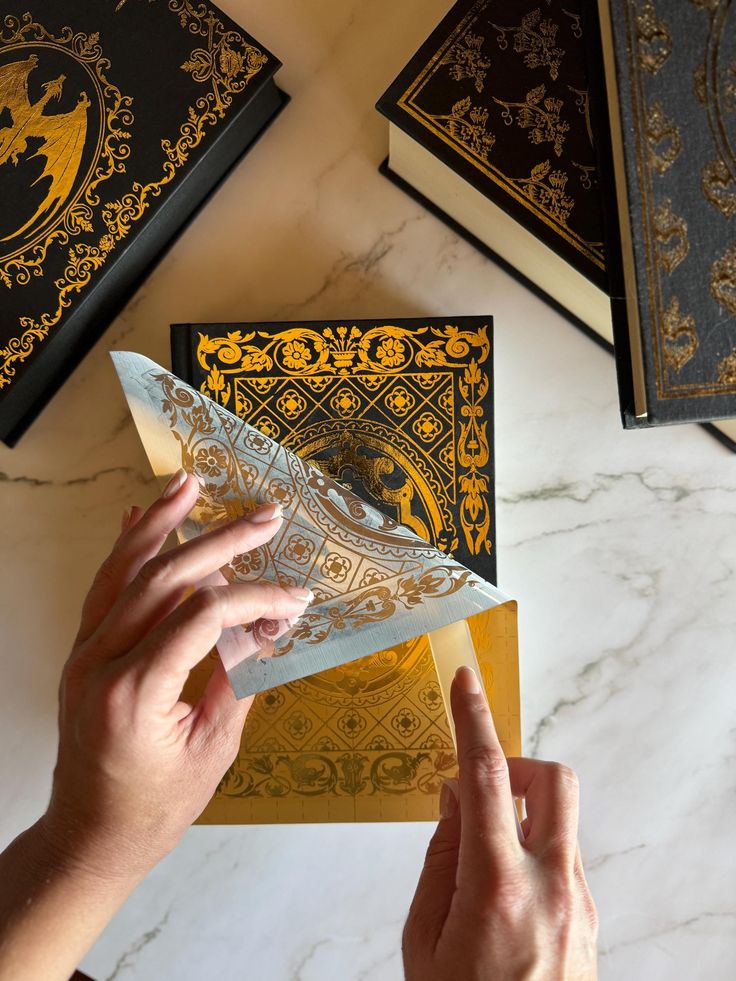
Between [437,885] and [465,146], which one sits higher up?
[465,146]

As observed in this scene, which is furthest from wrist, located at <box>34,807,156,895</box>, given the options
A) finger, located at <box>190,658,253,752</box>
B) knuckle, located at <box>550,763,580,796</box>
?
knuckle, located at <box>550,763,580,796</box>

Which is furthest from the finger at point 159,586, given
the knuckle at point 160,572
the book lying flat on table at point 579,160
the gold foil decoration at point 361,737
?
the book lying flat on table at point 579,160

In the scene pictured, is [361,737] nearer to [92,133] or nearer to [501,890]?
[501,890]

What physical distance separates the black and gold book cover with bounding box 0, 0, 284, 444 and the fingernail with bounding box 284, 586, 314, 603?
1.10 ft

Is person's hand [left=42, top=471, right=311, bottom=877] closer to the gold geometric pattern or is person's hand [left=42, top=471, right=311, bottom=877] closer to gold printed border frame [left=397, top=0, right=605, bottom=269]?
the gold geometric pattern

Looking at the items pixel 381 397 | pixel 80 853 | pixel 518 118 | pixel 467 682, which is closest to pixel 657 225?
pixel 518 118

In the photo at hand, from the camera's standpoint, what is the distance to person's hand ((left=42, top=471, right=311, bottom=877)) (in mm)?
567

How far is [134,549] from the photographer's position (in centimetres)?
63

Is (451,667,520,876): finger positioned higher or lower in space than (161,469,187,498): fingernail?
lower

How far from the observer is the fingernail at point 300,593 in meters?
0.64

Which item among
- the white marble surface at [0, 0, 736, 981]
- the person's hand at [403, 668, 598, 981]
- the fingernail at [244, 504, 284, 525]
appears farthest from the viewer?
the white marble surface at [0, 0, 736, 981]

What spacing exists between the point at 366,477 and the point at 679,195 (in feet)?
1.17

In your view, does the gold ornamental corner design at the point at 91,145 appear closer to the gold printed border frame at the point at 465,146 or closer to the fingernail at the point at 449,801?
the gold printed border frame at the point at 465,146

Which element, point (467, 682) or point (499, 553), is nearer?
point (467, 682)
